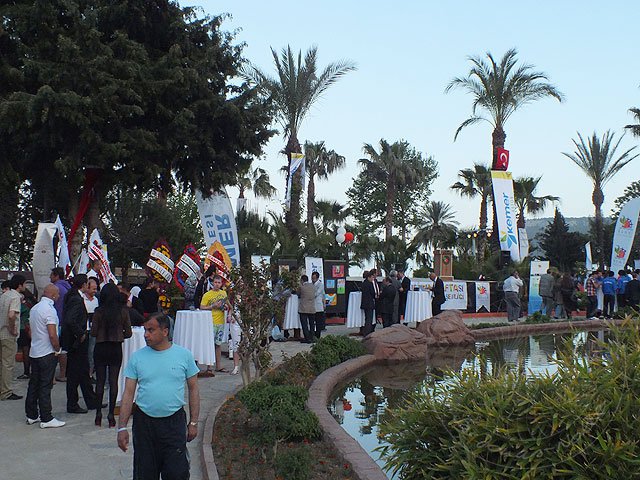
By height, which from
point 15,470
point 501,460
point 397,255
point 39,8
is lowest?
point 15,470

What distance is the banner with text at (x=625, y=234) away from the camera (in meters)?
29.4

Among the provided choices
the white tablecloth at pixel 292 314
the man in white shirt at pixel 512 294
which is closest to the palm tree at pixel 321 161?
the man in white shirt at pixel 512 294

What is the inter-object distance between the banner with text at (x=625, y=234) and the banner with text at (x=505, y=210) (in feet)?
14.6

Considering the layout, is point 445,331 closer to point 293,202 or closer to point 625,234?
point 625,234

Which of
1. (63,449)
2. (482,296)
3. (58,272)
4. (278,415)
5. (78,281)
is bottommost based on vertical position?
(63,449)

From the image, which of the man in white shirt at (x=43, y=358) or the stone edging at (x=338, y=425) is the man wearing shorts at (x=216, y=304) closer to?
the stone edging at (x=338, y=425)

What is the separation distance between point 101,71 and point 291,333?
7.47m

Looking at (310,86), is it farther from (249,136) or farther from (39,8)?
(39,8)

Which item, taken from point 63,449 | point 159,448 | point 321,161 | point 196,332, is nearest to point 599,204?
point 321,161

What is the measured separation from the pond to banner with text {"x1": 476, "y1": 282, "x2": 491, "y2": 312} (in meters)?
7.96

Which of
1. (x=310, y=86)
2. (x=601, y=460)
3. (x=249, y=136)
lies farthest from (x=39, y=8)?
(x=310, y=86)

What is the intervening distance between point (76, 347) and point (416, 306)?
12971mm

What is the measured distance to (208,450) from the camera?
738cm

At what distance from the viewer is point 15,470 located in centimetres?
696
